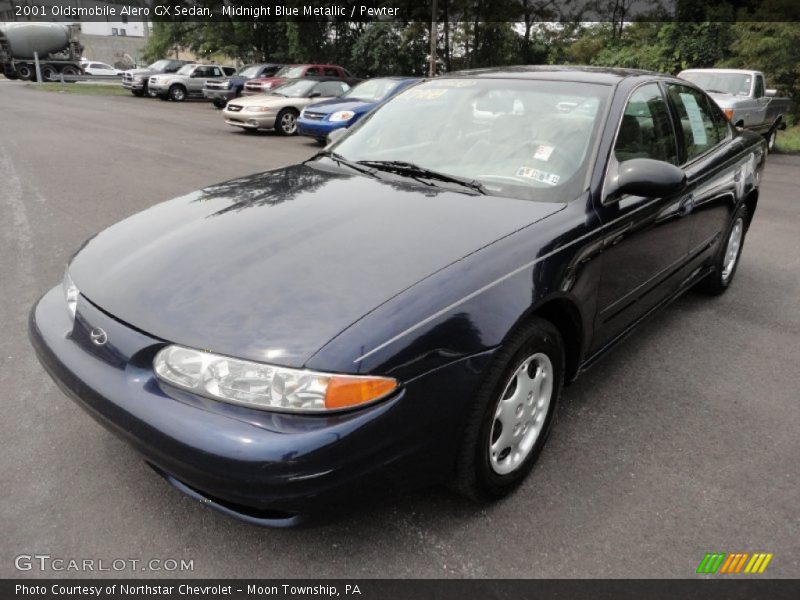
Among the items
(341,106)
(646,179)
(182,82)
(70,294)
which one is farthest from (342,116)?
(182,82)

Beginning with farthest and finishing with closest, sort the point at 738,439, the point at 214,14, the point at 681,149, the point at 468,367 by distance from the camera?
the point at 214,14, the point at 681,149, the point at 738,439, the point at 468,367

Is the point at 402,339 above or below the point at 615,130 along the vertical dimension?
below

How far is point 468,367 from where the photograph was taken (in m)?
2.02

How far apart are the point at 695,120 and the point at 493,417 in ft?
8.97

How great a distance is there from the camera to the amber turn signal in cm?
Result: 179

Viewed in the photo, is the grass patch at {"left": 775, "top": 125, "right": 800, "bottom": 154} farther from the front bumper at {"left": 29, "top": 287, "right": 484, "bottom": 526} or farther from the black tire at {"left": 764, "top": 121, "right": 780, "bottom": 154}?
the front bumper at {"left": 29, "top": 287, "right": 484, "bottom": 526}

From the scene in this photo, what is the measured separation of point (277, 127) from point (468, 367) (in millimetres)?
13370

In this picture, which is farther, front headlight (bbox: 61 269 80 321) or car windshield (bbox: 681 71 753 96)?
Result: car windshield (bbox: 681 71 753 96)

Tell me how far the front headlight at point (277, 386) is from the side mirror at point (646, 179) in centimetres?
150

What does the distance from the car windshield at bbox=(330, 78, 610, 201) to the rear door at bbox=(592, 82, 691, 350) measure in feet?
0.62

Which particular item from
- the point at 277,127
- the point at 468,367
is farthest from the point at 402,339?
the point at 277,127

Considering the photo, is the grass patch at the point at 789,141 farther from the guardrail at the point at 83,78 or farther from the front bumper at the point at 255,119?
the guardrail at the point at 83,78

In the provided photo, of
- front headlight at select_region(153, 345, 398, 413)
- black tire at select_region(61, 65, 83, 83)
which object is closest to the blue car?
front headlight at select_region(153, 345, 398, 413)

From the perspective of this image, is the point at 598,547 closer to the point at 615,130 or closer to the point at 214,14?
the point at 615,130
